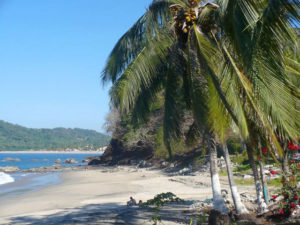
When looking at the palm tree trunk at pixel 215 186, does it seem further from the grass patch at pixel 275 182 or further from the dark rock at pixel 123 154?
the dark rock at pixel 123 154

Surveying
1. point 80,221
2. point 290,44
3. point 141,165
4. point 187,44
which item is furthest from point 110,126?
point 290,44

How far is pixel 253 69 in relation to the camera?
179 inches

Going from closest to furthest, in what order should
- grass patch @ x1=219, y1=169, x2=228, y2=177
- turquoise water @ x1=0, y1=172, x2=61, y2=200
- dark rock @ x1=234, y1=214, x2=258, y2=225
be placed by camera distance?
dark rock @ x1=234, y1=214, x2=258, y2=225, grass patch @ x1=219, y1=169, x2=228, y2=177, turquoise water @ x1=0, y1=172, x2=61, y2=200

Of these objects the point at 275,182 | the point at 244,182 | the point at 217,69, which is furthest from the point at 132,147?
the point at 217,69

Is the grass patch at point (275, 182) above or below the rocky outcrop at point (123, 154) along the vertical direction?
below

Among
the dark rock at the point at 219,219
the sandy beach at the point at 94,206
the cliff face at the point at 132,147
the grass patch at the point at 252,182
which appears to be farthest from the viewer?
the cliff face at the point at 132,147

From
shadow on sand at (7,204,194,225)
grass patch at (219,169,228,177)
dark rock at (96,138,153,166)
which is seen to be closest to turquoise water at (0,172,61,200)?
dark rock at (96,138,153,166)

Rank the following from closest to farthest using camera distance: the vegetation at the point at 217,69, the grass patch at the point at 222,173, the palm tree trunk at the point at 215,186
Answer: the vegetation at the point at 217,69, the palm tree trunk at the point at 215,186, the grass patch at the point at 222,173

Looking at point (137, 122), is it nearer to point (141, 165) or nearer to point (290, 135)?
point (290, 135)

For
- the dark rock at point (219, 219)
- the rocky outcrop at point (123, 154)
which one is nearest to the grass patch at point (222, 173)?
the dark rock at point (219, 219)

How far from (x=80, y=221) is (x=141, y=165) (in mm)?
29465

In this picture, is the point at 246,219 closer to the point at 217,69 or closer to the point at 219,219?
the point at 219,219

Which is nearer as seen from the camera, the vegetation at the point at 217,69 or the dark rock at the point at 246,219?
the vegetation at the point at 217,69

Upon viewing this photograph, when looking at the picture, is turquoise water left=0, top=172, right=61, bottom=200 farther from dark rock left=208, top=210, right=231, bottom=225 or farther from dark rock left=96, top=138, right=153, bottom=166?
dark rock left=208, top=210, right=231, bottom=225
